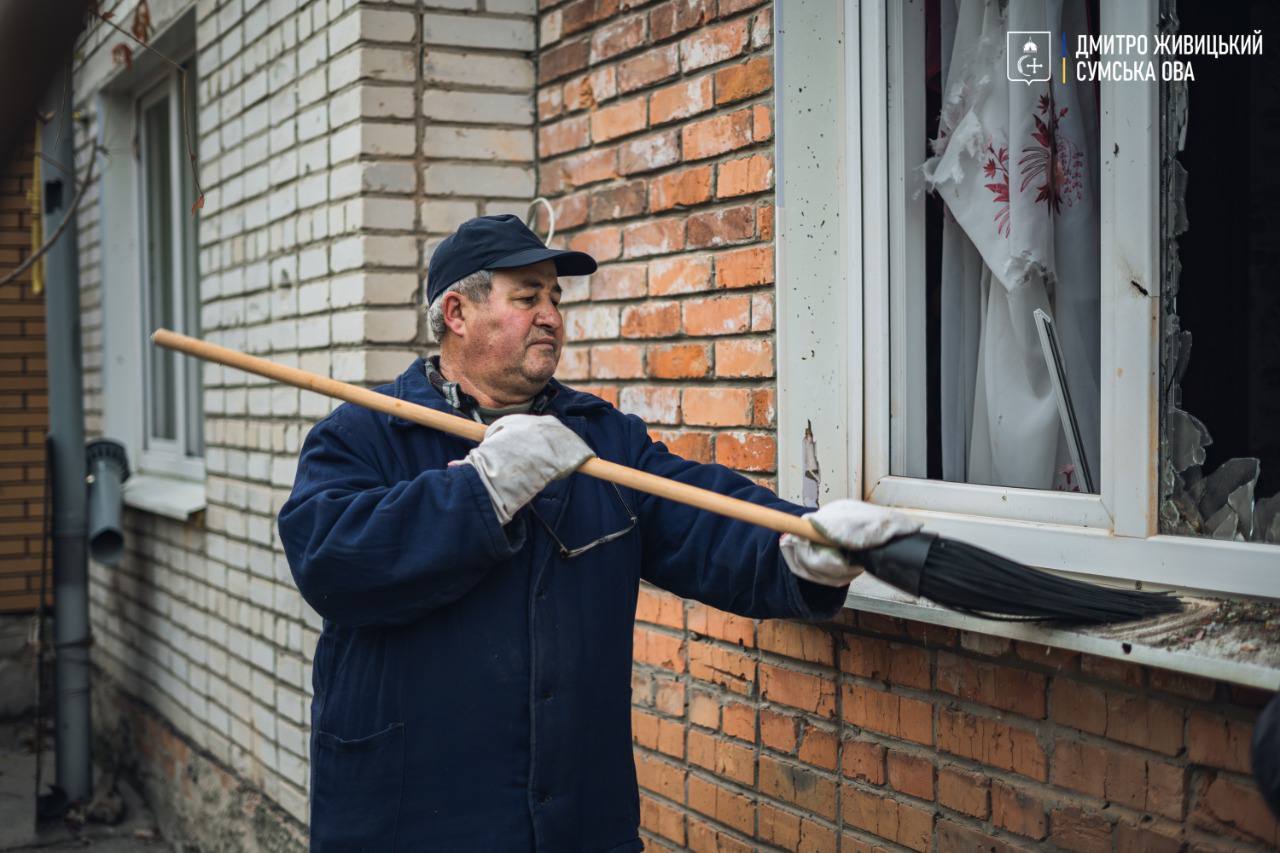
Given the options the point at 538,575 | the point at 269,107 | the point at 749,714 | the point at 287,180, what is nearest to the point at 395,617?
the point at 538,575

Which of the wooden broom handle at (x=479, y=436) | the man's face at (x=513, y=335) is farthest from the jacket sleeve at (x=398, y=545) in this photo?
the man's face at (x=513, y=335)

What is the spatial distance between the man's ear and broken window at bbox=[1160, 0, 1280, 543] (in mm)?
1306

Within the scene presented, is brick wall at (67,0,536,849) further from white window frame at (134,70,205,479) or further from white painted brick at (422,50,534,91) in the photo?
white window frame at (134,70,205,479)

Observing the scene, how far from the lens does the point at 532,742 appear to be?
2.26 meters

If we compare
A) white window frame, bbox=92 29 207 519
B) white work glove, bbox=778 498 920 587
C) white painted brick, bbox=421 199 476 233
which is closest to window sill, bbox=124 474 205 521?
white window frame, bbox=92 29 207 519

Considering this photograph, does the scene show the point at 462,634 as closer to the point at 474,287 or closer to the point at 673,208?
the point at 474,287

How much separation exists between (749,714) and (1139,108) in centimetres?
156

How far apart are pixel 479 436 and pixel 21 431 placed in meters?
5.58

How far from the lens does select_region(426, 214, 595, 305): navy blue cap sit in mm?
2459

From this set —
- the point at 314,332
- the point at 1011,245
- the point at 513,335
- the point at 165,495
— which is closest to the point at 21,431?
the point at 165,495

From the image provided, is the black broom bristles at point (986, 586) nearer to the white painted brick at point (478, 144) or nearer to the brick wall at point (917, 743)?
the brick wall at point (917, 743)

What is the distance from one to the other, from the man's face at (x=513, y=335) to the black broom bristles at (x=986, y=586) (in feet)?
2.52

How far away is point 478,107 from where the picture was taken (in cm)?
378

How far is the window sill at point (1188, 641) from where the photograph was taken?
184 cm
